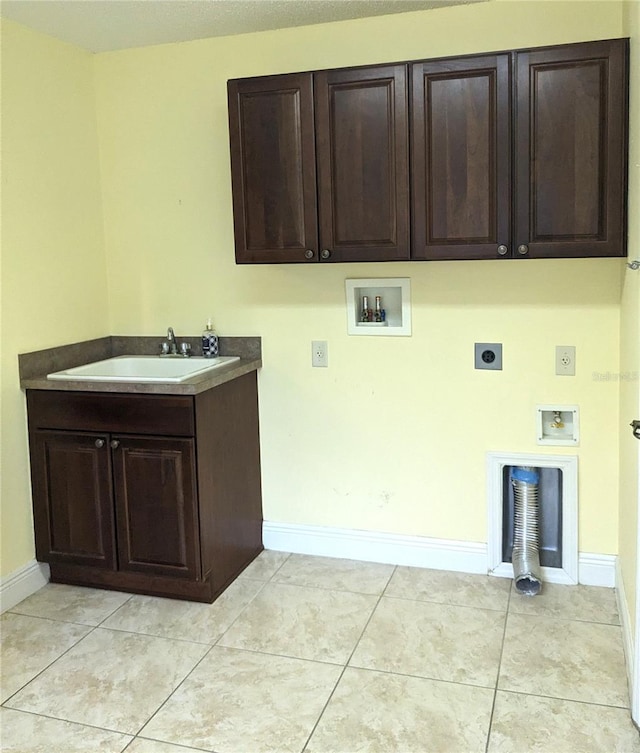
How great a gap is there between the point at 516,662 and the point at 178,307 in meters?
2.04

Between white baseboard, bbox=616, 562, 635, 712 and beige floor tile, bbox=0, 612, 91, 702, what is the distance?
1.86m

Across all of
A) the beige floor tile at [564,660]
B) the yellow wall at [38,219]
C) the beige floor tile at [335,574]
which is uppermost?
the yellow wall at [38,219]

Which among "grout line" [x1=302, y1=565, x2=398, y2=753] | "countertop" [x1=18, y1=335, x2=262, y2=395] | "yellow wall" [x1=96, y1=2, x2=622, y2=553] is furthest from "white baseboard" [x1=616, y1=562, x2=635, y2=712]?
"countertop" [x1=18, y1=335, x2=262, y2=395]

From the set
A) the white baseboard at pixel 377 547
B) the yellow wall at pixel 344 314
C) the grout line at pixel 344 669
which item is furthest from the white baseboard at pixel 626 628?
the grout line at pixel 344 669

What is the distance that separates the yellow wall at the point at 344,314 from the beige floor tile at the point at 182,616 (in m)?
0.58

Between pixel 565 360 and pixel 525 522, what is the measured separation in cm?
67

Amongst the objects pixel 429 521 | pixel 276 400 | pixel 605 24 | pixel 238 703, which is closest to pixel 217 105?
pixel 276 400

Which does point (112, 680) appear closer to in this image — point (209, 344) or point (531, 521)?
point (209, 344)

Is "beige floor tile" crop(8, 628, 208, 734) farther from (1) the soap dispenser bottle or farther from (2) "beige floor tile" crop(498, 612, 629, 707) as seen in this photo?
(1) the soap dispenser bottle

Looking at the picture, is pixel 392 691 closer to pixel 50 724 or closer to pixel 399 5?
pixel 50 724

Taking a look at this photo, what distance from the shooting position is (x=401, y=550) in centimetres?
320

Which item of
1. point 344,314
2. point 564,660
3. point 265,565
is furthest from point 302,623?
point 344,314

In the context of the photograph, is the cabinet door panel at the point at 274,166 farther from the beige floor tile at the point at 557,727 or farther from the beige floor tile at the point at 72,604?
the beige floor tile at the point at 557,727

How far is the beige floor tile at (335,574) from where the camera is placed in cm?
304
